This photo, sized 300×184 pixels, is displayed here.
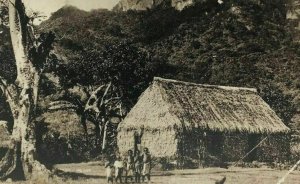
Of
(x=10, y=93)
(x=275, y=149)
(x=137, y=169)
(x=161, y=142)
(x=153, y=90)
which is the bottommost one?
(x=137, y=169)

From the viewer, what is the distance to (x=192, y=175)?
7.16m

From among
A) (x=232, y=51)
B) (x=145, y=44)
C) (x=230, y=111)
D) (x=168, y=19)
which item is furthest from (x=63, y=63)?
(x=230, y=111)

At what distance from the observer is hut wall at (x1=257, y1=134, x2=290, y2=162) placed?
994 cm

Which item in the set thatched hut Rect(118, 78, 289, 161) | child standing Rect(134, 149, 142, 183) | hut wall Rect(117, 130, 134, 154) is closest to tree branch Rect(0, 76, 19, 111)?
child standing Rect(134, 149, 142, 183)

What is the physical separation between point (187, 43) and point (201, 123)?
76.9 inches

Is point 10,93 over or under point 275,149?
over

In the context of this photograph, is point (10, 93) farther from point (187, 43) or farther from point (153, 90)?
point (153, 90)

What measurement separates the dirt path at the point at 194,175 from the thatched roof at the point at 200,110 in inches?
47.0

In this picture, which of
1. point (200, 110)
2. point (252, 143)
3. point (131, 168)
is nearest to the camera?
point (131, 168)

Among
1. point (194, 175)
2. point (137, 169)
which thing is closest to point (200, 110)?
point (194, 175)

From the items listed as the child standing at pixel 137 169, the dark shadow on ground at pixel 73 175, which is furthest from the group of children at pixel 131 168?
the dark shadow on ground at pixel 73 175

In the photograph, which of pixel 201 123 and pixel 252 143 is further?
pixel 252 143

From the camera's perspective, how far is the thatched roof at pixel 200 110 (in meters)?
8.97

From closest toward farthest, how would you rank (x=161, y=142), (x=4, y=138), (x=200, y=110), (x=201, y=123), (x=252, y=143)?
(x=4, y=138) → (x=161, y=142) → (x=201, y=123) → (x=200, y=110) → (x=252, y=143)
